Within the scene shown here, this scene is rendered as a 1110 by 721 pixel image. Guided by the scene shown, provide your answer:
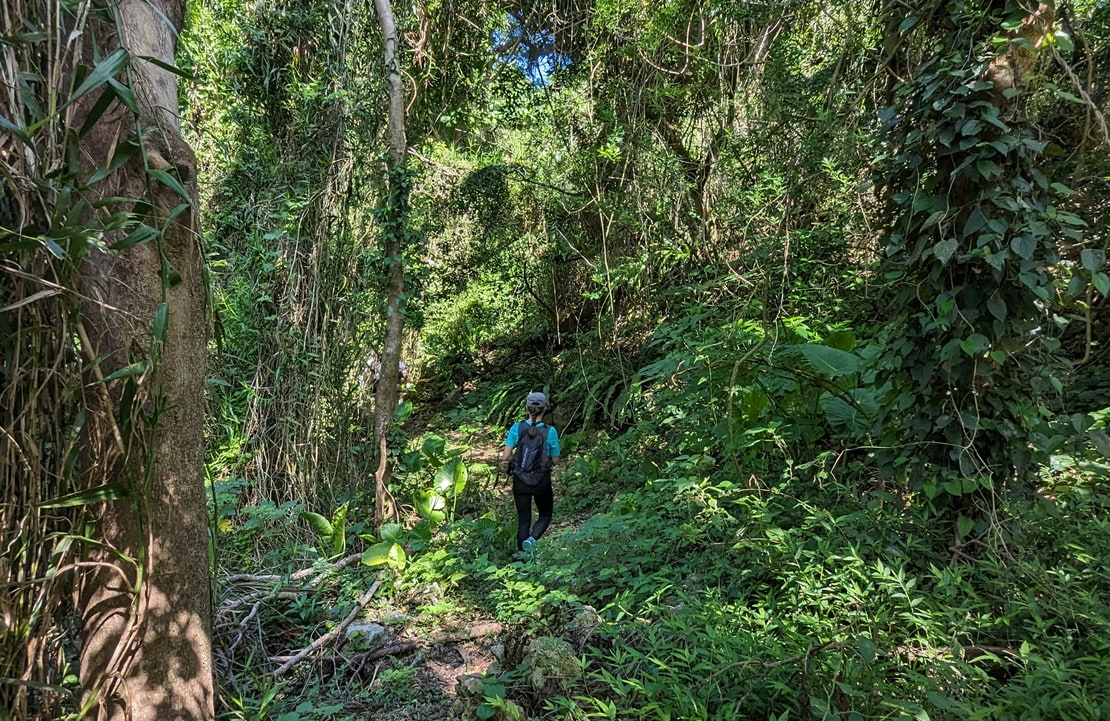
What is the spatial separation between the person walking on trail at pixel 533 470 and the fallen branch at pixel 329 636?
109cm

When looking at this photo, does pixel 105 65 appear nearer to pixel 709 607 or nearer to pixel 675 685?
pixel 675 685

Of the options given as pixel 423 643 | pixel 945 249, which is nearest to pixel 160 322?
pixel 423 643

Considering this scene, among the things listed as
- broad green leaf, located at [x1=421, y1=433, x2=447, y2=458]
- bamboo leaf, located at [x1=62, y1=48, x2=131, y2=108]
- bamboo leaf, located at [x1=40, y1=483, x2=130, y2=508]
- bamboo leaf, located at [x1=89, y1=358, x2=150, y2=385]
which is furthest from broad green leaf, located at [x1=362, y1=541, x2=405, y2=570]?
bamboo leaf, located at [x1=62, y1=48, x2=131, y2=108]

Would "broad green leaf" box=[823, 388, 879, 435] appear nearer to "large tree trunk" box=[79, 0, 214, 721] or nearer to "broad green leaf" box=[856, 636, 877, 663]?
"broad green leaf" box=[856, 636, 877, 663]

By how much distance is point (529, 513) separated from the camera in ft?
13.1

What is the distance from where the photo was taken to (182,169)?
144cm

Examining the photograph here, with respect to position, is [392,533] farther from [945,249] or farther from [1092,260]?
[1092,260]

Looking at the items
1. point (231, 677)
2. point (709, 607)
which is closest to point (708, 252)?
point (709, 607)

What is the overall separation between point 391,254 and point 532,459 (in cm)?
218

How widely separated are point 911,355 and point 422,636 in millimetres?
2624

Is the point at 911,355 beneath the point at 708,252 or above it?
beneath

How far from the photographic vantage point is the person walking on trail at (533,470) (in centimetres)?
391

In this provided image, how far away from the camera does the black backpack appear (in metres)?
3.89

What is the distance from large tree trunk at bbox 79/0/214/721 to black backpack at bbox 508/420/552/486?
2499mm
